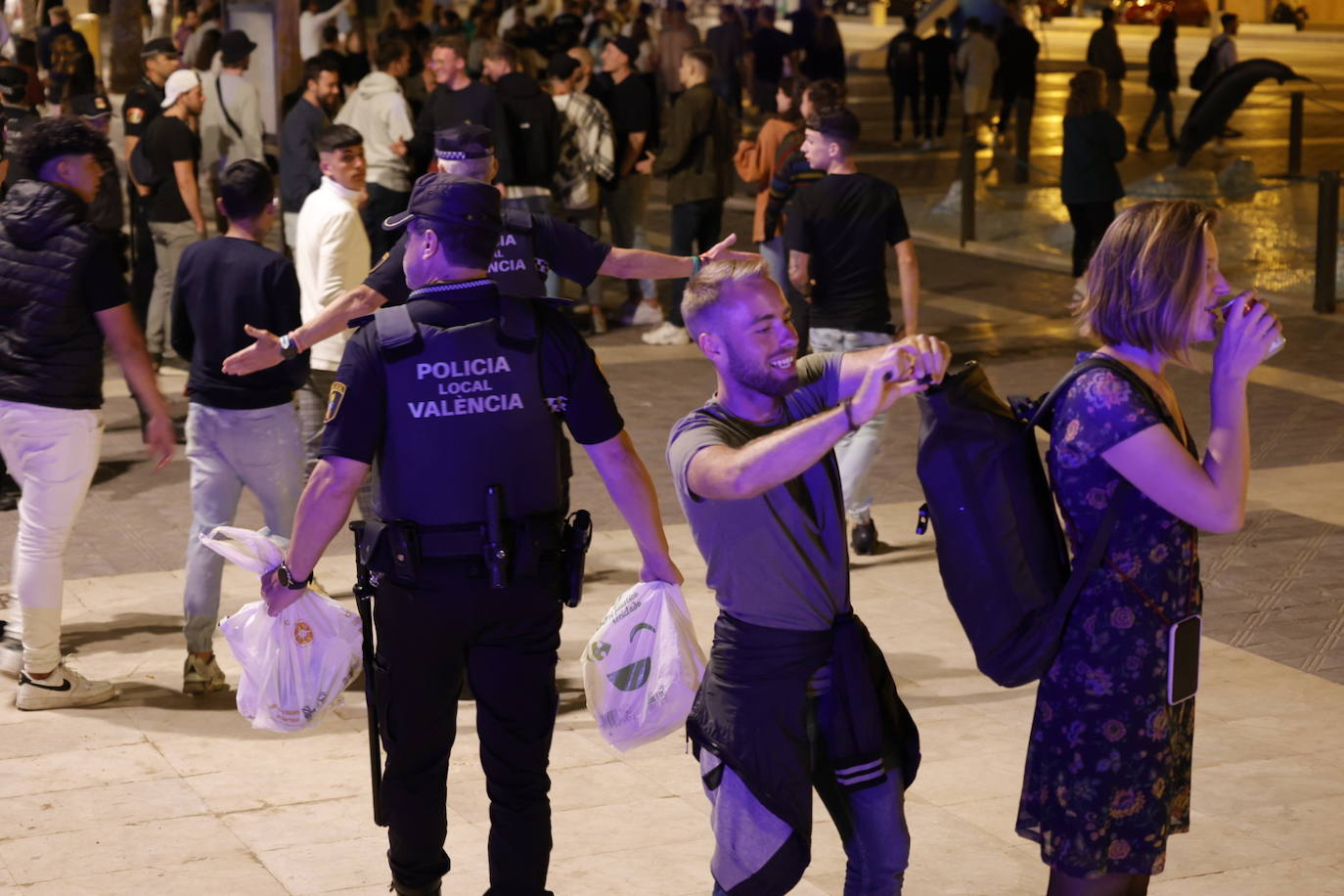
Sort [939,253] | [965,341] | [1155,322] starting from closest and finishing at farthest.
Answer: [1155,322]
[965,341]
[939,253]

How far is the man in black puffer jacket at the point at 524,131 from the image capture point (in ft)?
42.3

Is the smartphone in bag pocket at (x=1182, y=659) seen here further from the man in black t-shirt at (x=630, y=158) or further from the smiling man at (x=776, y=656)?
the man in black t-shirt at (x=630, y=158)

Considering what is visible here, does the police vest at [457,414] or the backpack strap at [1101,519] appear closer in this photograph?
the backpack strap at [1101,519]

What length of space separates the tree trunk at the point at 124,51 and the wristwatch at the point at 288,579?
26.8m

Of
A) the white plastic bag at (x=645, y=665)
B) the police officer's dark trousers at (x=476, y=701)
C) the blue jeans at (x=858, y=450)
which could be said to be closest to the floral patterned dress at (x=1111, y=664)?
the white plastic bag at (x=645, y=665)

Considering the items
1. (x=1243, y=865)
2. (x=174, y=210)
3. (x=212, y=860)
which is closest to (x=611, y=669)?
(x=212, y=860)

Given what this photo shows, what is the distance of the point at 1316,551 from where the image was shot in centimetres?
839

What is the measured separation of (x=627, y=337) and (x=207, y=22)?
37.9ft

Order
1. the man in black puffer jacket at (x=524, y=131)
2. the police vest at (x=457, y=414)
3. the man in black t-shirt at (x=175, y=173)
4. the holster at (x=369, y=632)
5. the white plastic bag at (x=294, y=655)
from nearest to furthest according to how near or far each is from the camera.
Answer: the police vest at (x=457, y=414)
the holster at (x=369, y=632)
the white plastic bag at (x=294, y=655)
the man in black t-shirt at (x=175, y=173)
the man in black puffer jacket at (x=524, y=131)

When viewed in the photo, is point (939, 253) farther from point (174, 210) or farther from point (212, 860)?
point (212, 860)

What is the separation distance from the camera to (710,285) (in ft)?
13.1

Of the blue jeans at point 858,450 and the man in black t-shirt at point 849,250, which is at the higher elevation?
the man in black t-shirt at point 849,250

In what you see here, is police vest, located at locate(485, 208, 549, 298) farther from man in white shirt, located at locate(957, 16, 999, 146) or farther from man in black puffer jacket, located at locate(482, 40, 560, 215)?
man in white shirt, located at locate(957, 16, 999, 146)

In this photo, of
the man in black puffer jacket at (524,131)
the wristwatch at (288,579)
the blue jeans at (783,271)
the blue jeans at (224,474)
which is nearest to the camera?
the wristwatch at (288,579)
